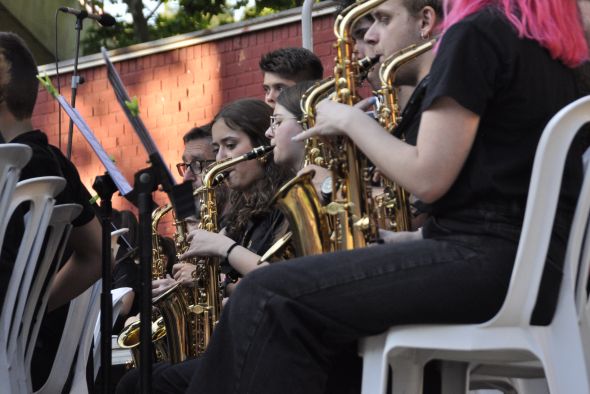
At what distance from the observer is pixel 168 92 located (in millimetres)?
10930

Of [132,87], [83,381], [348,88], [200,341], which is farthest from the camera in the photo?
[132,87]

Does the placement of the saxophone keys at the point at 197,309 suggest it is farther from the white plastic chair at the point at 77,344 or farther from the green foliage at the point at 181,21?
the green foliage at the point at 181,21

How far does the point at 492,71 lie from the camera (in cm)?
232

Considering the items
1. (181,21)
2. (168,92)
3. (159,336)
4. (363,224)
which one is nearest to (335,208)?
(363,224)

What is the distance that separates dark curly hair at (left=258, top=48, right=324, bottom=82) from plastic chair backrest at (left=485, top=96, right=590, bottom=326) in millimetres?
2874

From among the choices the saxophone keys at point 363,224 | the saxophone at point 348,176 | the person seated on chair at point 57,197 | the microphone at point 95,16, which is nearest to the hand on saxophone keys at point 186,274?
the person seated on chair at point 57,197

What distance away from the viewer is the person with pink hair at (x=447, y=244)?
2.29 m

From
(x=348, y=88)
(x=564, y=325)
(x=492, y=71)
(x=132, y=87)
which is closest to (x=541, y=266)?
(x=564, y=325)

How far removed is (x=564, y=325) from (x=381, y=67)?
1231 millimetres

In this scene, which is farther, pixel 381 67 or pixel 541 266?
pixel 381 67

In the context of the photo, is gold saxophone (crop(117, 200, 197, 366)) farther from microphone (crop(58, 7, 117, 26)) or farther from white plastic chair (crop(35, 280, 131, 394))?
microphone (crop(58, 7, 117, 26))

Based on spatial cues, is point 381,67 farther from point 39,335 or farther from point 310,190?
point 39,335

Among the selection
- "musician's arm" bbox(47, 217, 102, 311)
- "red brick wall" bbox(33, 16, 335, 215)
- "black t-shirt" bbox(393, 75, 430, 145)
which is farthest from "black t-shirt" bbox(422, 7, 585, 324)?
"red brick wall" bbox(33, 16, 335, 215)

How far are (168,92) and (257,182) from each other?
681cm
